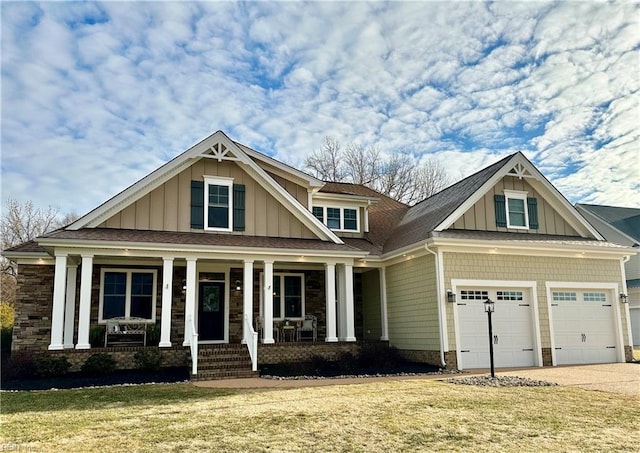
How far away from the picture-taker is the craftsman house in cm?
A: 1366

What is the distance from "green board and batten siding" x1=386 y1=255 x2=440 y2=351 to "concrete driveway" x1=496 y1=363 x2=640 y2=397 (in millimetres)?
2139

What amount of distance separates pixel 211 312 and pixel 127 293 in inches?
100

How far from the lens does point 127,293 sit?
49.8 ft

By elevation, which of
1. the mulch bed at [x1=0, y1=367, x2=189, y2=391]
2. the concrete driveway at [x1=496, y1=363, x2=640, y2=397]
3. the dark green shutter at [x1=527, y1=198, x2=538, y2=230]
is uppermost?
the dark green shutter at [x1=527, y1=198, x2=538, y2=230]

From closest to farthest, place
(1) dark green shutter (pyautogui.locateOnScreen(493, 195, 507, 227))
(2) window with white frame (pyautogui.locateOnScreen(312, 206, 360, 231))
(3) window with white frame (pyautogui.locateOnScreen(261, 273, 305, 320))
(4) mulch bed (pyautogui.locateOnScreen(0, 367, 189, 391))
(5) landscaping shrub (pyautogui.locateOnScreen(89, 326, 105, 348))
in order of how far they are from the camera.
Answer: (4) mulch bed (pyautogui.locateOnScreen(0, 367, 189, 391)) < (5) landscaping shrub (pyautogui.locateOnScreen(89, 326, 105, 348)) < (1) dark green shutter (pyautogui.locateOnScreen(493, 195, 507, 227)) < (3) window with white frame (pyautogui.locateOnScreen(261, 273, 305, 320)) < (2) window with white frame (pyautogui.locateOnScreen(312, 206, 360, 231))

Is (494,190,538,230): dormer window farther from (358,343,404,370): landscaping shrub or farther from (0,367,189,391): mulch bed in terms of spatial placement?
(0,367,189,391): mulch bed

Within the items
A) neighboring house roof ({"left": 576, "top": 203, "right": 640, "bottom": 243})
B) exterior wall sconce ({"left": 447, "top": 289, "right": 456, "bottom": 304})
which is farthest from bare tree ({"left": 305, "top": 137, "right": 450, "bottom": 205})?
exterior wall sconce ({"left": 447, "top": 289, "right": 456, "bottom": 304})

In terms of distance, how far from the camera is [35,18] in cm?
1097

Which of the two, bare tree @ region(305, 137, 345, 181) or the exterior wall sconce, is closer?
the exterior wall sconce

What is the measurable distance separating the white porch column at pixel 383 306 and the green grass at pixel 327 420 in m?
A: 6.69

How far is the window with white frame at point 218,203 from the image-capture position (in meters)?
15.0

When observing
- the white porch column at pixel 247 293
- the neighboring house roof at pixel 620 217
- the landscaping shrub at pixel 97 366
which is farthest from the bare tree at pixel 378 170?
the landscaping shrub at pixel 97 366

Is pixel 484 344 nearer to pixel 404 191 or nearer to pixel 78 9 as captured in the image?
pixel 78 9

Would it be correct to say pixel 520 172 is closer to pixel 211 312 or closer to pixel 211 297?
pixel 211 297
